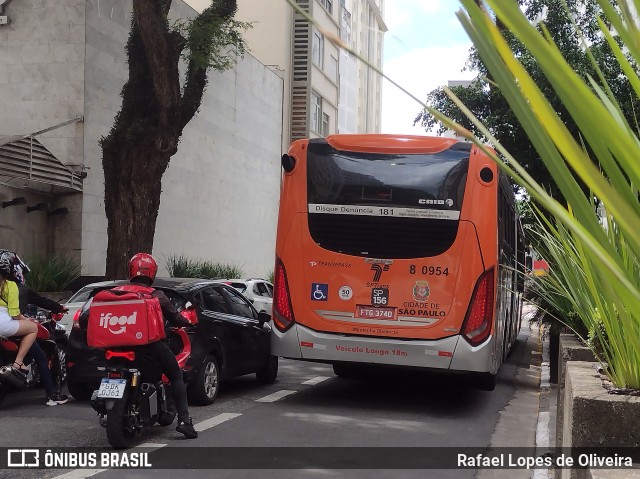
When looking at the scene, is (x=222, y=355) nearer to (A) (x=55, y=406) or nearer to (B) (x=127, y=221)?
(A) (x=55, y=406)

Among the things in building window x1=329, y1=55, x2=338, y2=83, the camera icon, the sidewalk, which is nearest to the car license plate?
the camera icon

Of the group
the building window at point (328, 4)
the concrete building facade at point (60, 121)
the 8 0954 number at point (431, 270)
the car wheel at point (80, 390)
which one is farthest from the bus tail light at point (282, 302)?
the building window at point (328, 4)

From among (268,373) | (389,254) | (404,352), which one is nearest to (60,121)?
(268,373)

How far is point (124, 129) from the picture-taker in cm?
1730

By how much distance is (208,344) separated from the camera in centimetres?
988

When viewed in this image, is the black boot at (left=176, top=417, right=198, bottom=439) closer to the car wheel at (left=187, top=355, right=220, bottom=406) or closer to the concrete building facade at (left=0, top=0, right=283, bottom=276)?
the car wheel at (left=187, top=355, right=220, bottom=406)

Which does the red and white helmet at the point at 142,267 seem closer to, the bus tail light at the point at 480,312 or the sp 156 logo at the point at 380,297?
the sp 156 logo at the point at 380,297

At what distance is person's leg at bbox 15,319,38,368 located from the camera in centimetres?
913

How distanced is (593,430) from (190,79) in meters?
15.1

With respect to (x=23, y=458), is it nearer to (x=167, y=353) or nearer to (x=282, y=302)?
(x=167, y=353)

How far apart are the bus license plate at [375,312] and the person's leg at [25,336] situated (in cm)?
357

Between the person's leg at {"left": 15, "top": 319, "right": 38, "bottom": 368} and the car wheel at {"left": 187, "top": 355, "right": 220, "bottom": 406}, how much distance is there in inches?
68.9

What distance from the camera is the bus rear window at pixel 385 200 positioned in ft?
33.0

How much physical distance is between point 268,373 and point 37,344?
359cm
